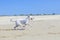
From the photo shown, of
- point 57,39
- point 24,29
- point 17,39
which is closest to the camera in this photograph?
point 57,39

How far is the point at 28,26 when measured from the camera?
18922mm

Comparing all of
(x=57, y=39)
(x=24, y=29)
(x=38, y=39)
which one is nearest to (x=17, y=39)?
(x=38, y=39)

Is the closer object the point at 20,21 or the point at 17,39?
the point at 17,39

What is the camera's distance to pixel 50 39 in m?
12.1

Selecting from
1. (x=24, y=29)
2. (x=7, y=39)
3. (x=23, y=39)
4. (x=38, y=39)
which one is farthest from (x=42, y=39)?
(x=24, y=29)

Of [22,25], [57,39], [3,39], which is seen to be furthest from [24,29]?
[57,39]

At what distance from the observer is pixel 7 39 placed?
42.3 ft

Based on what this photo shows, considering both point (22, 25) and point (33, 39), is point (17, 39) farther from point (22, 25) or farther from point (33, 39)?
point (22, 25)

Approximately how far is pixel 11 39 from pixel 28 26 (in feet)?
20.1

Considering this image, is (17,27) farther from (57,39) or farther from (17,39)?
(57,39)

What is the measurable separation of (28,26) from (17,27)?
91 centimetres

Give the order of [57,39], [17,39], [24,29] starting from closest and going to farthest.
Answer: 1. [57,39]
2. [17,39]
3. [24,29]

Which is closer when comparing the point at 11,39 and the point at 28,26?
the point at 11,39

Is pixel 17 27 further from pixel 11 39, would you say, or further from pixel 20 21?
pixel 11 39
